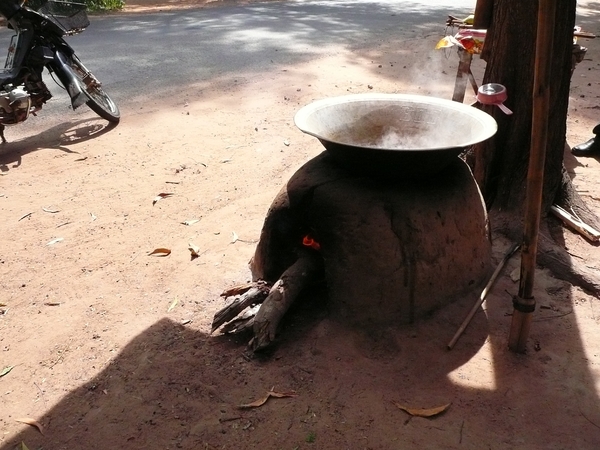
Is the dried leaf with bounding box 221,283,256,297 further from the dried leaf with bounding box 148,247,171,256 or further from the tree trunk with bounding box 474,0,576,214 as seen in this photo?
the tree trunk with bounding box 474,0,576,214

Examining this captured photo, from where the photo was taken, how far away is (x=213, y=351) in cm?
309

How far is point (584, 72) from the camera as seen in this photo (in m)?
8.84

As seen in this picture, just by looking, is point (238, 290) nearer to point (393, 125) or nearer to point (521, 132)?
point (393, 125)

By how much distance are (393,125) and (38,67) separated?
190 inches

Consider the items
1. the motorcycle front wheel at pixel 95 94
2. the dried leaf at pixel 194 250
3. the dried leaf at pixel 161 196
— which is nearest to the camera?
the dried leaf at pixel 194 250

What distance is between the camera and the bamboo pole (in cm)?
238

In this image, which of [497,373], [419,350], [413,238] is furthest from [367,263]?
[497,373]

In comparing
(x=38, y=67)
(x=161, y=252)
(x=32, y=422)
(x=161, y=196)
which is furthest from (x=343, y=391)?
(x=38, y=67)

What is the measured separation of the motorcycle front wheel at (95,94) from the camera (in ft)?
21.9

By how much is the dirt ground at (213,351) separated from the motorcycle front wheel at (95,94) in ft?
5.09

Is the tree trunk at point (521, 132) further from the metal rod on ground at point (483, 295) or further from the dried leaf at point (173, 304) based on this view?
the dried leaf at point (173, 304)

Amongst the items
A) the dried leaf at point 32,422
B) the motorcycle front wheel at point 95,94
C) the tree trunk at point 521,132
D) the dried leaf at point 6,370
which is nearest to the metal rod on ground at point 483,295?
the tree trunk at point 521,132

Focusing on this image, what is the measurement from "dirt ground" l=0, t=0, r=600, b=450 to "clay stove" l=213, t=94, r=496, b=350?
17 cm

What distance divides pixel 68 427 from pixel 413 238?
199 centimetres
